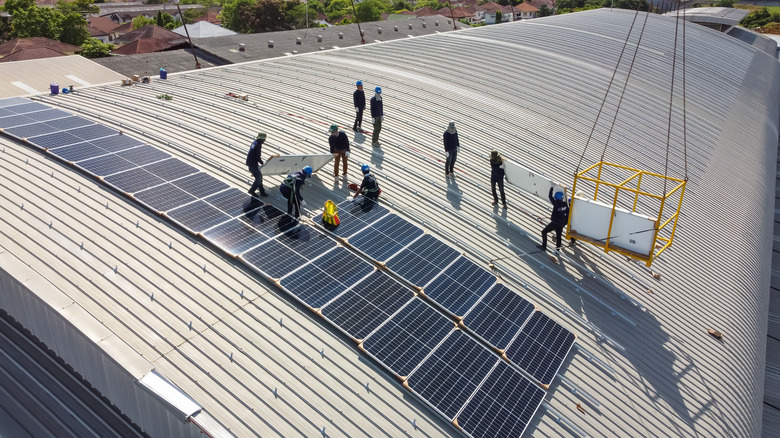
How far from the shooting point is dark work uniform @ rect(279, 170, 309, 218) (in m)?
13.3

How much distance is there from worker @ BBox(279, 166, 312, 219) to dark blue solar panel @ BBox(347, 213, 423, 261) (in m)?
1.65

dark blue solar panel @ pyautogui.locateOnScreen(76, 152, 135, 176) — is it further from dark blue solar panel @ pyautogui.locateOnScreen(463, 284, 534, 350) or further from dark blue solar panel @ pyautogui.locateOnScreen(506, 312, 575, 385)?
dark blue solar panel @ pyautogui.locateOnScreen(506, 312, 575, 385)

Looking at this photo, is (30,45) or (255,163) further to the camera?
(30,45)

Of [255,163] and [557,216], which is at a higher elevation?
[255,163]

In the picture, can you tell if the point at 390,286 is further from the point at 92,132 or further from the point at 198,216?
the point at 92,132

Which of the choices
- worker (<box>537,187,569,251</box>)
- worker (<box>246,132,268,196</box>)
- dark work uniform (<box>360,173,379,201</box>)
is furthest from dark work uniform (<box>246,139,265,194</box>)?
worker (<box>537,187,569,251</box>)

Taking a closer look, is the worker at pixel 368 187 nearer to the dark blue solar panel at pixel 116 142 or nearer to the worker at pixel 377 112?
the worker at pixel 377 112

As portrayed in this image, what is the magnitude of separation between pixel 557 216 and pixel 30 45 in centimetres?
6222

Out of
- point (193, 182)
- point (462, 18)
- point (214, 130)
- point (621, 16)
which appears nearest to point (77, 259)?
point (193, 182)

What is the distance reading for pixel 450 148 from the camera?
1695 cm

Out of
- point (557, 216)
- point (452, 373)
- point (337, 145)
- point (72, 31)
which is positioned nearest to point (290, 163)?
point (337, 145)

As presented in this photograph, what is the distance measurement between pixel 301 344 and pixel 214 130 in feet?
32.2

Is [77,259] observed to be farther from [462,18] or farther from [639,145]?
[462,18]

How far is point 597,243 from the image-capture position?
14.9 metres
